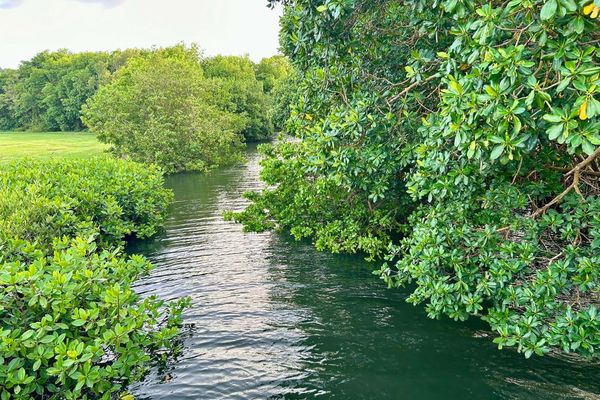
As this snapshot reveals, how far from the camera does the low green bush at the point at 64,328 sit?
19.2 ft

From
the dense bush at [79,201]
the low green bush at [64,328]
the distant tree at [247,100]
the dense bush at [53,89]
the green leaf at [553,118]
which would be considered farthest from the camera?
the dense bush at [53,89]

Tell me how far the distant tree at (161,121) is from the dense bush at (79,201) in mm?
15116

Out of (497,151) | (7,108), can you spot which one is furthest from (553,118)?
(7,108)

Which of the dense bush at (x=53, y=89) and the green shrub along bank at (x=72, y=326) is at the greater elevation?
the dense bush at (x=53, y=89)

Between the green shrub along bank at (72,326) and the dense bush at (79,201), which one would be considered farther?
the dense bush at (79,201)

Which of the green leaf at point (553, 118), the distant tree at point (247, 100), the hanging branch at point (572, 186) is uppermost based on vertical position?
the distant tree at point (247, 100)

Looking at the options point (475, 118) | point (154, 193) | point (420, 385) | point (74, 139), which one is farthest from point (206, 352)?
point (74, 139)

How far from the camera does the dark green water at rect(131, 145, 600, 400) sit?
7.65m

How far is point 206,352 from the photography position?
357 inches

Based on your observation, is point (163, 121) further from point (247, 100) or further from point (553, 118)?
point (553, 118)

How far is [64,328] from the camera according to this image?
6242 millimetres

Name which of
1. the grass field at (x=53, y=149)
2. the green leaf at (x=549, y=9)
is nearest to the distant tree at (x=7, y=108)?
the grass field at (x=53, y=149)

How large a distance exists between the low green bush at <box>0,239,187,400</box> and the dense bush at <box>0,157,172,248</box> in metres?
2.99

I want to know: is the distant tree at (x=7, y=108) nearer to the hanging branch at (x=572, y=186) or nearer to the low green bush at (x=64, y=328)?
the low green bush at (x=64, y=328)
